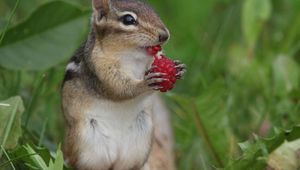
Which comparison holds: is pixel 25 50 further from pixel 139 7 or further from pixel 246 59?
pixel 246 59

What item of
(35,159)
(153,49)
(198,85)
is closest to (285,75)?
(198,85)

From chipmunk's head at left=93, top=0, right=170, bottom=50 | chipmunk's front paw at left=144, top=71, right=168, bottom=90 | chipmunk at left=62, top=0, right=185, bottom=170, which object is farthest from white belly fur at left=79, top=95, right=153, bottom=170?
chipmunk's head at left=93, top=0, right=170, bottom=50

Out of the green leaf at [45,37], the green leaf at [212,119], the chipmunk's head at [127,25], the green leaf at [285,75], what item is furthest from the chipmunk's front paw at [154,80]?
the green leaf at [285,75]

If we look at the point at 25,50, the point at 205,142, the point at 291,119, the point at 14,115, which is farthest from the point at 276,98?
the point at 14,115

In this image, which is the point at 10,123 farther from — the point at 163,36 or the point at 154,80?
the point at 163,36

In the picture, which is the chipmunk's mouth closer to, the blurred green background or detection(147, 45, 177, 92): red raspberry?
detection(147, 45, 177, 92): red raspberry

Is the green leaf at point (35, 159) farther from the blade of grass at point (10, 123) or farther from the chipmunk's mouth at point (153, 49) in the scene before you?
the chipmunk's mouth at point (153, 49)
